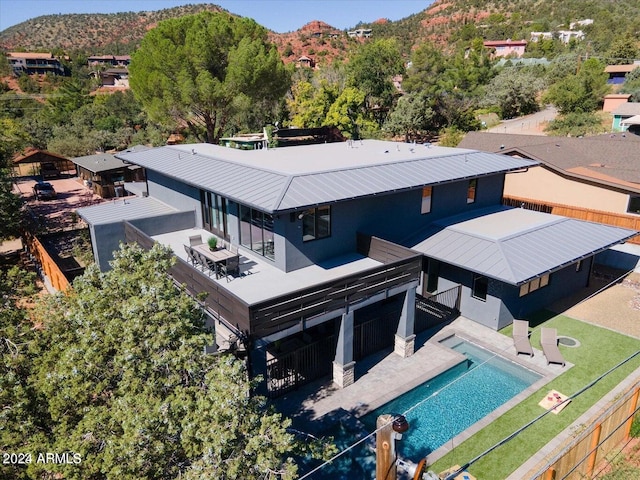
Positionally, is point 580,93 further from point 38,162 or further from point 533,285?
point 38,162

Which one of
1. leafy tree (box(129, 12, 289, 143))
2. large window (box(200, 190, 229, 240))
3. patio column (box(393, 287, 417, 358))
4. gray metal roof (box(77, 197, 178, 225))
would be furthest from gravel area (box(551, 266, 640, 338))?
leafy tree (box(129, 12, 289, 143))

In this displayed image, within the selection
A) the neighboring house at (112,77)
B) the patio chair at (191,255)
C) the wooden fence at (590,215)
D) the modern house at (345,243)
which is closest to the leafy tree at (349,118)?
the wooden fence at (590,215)

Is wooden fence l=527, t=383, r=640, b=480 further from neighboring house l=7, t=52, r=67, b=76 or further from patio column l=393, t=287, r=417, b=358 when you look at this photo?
neighboring house l=7, t=52, r=67, b=76

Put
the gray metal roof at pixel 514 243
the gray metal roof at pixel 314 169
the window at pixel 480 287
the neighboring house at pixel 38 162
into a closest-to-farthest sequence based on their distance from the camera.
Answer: the gray metal roof at pixel 314 169 → the gray metal roof at pixel 514 243 → the window at pixel 480 287 → the neighboring house at pixel 38 162

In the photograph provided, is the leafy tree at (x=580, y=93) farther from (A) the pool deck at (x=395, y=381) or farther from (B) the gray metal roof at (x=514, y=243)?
(A) the pool deck at (x=395, y=381)

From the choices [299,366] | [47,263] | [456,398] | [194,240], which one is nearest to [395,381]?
[456,398]
